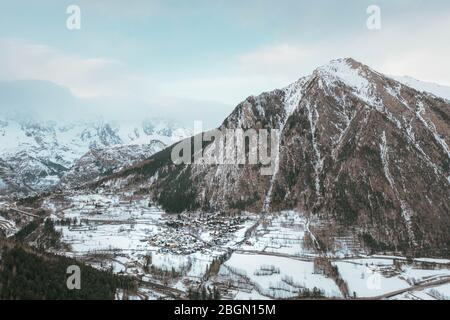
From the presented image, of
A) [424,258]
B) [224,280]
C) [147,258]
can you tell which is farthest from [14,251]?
[424,258]

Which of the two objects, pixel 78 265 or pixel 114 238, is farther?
pixel 114 238

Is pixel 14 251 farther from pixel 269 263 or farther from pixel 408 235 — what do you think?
pixel 408 235

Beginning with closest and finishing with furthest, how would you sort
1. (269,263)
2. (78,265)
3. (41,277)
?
1. (41,277)
2. (78,265)
3. (269,263)

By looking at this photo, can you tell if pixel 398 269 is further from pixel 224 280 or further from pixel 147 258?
pixel 147 258
